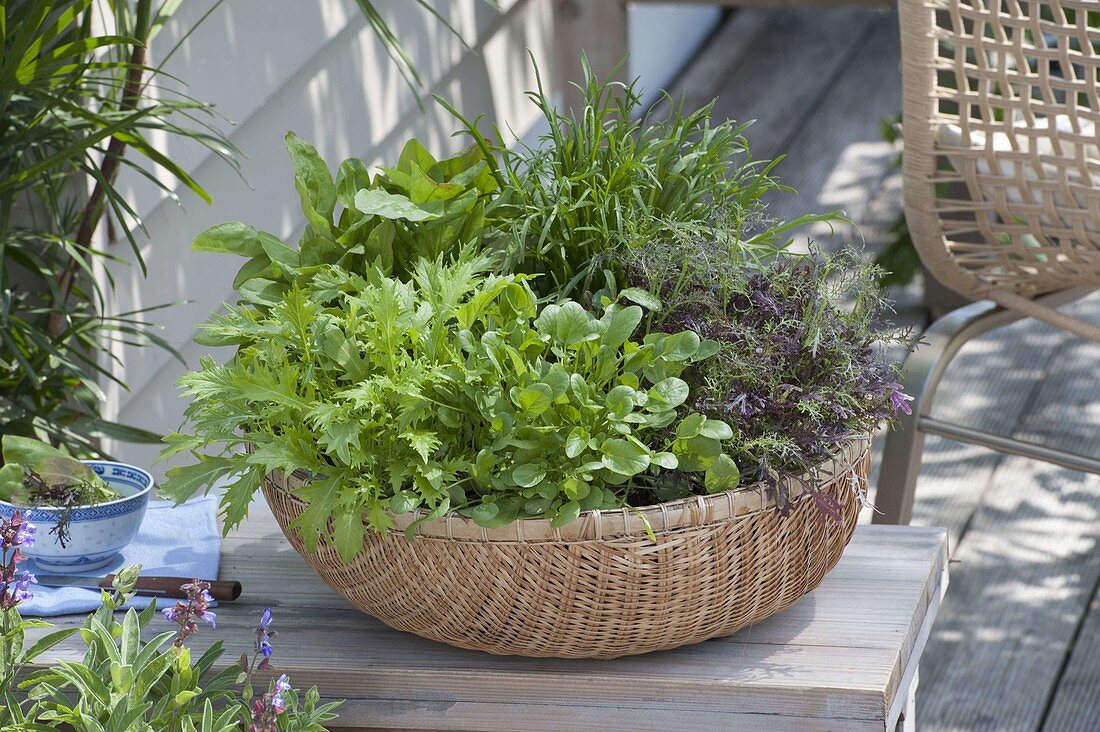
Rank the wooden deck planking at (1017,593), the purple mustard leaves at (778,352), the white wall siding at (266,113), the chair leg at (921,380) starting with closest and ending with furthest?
the purple mustard leaves at (778,352), the chair leg at (921,380), the white wall siding at (266,113), the wooden deck planking at (1017,593)

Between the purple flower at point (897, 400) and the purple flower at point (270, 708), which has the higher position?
the purple flower at point (897, 400)

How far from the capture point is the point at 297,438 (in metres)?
0.90

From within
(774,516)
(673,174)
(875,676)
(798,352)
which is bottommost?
(875,676)

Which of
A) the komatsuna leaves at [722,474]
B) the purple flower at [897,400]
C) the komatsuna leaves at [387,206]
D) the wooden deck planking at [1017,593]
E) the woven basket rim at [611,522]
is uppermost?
the komatsuna leaves at [387,206]

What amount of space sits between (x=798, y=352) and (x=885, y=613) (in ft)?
0.75

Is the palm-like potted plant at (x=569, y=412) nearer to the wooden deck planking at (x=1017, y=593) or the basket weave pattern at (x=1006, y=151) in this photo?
the basket weave pattern at (x=1006, y=151)

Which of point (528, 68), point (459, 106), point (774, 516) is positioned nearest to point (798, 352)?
point (774, 516)

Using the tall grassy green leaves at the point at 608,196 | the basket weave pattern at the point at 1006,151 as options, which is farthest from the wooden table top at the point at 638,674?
the basket weave pattern at the point at 1006,151

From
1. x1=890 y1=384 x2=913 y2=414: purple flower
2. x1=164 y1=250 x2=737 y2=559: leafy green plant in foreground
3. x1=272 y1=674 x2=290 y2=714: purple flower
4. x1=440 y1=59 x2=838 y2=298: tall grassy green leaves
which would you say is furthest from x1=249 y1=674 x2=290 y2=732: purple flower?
x1=890 y1=384 x2=913 y2=414: purple flower

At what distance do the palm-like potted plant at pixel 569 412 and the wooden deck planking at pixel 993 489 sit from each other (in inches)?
43.0

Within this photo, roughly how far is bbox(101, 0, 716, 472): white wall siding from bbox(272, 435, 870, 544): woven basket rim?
687 mm

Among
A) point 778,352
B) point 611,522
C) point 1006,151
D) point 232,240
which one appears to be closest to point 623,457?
point 611,522

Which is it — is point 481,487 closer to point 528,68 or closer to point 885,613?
point 885,613

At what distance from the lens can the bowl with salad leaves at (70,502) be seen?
1.09 metres
